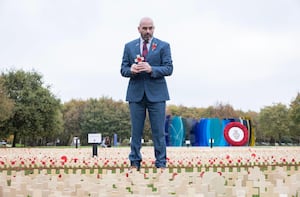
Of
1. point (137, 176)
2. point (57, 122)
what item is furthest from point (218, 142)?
point (137, 176)

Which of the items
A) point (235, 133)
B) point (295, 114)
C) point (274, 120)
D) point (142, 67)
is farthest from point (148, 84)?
point (274, 120)

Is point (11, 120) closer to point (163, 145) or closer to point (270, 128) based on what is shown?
point (163, 145)

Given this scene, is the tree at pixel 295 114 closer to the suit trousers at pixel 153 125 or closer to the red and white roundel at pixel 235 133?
the red and white roundel at pixel 235 133

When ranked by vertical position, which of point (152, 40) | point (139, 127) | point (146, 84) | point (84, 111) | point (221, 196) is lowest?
point (221, 196)

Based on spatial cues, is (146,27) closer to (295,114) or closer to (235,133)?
(235,133)

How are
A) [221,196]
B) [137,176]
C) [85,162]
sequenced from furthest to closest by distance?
[85,162] < [137,176] < [221,196]

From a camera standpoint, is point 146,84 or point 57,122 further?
point 57,122

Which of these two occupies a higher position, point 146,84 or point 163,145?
point 146,84

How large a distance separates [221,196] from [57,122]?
41.8m

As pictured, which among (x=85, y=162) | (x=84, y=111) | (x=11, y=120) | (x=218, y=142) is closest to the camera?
(x=85, y=162)

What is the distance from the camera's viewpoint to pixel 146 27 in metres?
6.16

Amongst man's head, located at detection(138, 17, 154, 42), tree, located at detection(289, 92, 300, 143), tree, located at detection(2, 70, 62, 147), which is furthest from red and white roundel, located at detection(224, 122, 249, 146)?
tree, located at detection(289, 92, 300, 143)

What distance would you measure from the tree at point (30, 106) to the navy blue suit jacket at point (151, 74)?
115 ft

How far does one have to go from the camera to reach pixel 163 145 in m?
6.31
